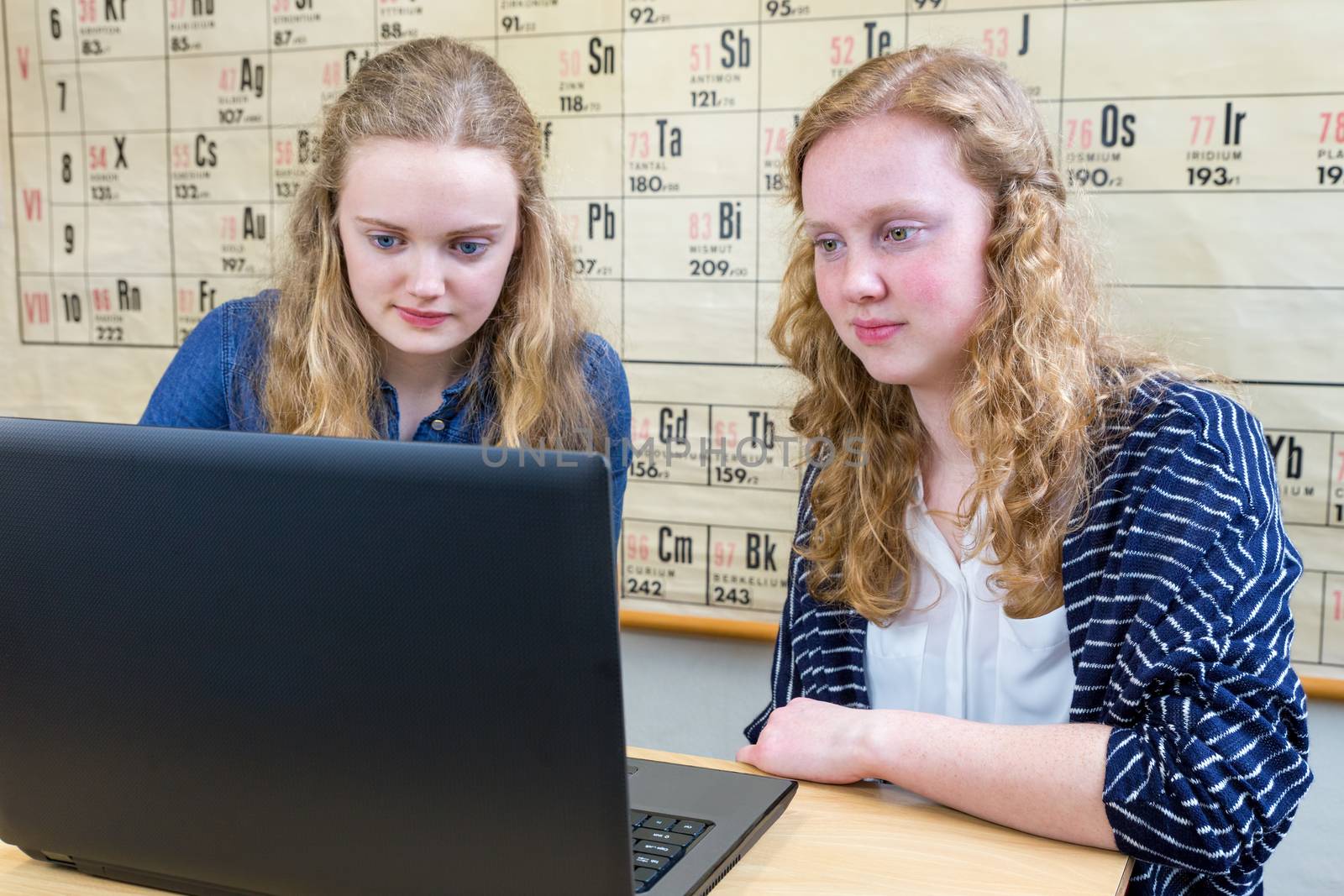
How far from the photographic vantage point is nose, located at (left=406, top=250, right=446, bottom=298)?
111 centimetres

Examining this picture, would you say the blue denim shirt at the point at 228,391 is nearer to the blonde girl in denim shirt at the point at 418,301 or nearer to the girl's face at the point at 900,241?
the blonde girl in denim shirt at the point at 418,301

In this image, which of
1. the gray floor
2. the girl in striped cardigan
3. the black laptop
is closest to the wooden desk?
the girl in striped cardigan

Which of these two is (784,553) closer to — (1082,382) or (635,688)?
(635,688)

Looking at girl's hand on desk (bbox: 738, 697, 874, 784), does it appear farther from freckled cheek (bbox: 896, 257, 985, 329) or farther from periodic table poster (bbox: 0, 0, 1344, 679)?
periodic table poster (bbox: 0, 0, 1344, 679)

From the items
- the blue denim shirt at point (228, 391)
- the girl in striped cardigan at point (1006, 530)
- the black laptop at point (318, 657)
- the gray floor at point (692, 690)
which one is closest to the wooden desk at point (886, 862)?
the girl in striped cardigan at point (1006, 530)

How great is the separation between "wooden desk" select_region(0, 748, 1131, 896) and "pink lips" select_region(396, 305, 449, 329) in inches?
23.0

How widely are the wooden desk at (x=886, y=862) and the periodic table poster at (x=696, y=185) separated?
30.8 inches

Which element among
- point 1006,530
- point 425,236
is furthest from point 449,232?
point 1006,530

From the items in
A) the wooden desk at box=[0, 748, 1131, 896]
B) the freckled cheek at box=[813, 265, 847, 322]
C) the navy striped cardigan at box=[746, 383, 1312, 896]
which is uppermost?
the freckled cheek at box=[813, 265, 847, 322]

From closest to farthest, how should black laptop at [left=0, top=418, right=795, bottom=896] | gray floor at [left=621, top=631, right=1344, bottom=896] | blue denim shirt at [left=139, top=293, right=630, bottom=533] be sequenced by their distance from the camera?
black laptop at [left=0, top=418, right=795, bottom=896], blue denim shirt at [left=139, top=293, right=630, bottom=533], gray floor at [left=621, top=631, right=1344, bottom=896]

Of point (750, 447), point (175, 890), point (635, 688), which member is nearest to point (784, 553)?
point (750, 447)

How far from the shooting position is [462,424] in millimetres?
1263

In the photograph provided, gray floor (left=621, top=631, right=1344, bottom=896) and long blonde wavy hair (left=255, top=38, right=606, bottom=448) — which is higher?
long blonde wavy hair (left=255, top=38, right=606, bottom=448)

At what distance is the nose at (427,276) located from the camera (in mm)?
1105
